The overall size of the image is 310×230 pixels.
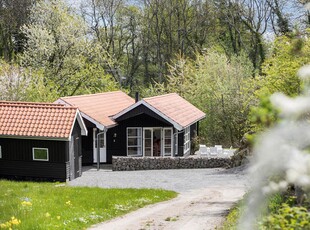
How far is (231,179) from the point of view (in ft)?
75.9

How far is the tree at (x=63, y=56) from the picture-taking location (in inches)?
1516

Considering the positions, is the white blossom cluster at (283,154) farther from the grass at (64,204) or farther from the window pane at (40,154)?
the window pane at (40,154)

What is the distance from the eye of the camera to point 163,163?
26.4 metres

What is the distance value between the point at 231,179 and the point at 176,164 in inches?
164

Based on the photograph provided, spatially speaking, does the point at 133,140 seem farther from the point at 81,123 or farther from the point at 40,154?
the point at 40,154

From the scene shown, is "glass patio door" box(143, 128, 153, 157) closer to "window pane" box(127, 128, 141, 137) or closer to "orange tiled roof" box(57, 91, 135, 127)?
"window pane" box(127, 128, 141, 137)

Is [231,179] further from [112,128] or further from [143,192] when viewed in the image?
[112,128]

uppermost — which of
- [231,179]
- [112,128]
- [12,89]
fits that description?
[12,89]

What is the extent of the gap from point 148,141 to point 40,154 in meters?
7.42

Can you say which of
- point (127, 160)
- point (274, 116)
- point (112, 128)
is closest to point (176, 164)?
point (127, 160)

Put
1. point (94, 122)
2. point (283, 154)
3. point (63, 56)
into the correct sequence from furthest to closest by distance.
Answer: point (63, 56)
point (94, 122)
point (283, 154)

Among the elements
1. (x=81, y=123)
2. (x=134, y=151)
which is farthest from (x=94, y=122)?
(x=134, y=151)

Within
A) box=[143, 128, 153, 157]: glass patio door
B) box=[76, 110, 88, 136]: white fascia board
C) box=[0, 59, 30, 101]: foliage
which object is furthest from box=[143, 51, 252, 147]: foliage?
box=[0, 59, 30, 101]: foliage

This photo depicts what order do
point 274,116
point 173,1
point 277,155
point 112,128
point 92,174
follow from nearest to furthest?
point 277,155 < point 274,116 < point 92,174 < point 112,128 < point 173,1
